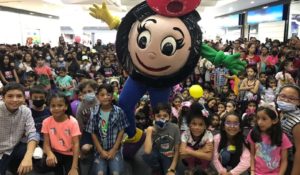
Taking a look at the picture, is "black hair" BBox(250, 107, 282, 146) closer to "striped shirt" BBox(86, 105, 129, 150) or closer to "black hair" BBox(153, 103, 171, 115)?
"black hair" BBox(153, 103, 171, 115)

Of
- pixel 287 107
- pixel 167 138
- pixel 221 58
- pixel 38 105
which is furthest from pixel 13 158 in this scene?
pixel 287 107

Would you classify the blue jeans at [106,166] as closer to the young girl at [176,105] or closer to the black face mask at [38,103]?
the black face mask at [38,103]

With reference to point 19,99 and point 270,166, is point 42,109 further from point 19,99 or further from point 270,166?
point 270,166

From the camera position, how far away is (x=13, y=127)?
263 centimetres

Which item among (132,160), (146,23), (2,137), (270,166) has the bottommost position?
(132,160)

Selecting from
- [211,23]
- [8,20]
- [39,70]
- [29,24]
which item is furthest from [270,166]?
[211,23]

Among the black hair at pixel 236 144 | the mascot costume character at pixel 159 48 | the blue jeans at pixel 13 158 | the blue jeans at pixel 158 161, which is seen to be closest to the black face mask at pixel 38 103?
the blue jeans at pixel 13 158

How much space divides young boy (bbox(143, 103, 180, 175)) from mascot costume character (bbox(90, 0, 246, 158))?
0.87 ft

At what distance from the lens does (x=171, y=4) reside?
2.79 m

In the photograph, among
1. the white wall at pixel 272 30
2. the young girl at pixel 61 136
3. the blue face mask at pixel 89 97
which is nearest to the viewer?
the young girl at pixel 61 136

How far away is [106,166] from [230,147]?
1088 millimetres

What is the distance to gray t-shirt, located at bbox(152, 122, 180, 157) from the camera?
2877 mm

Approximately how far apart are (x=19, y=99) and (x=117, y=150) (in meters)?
0.93

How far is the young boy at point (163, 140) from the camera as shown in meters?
2.86
